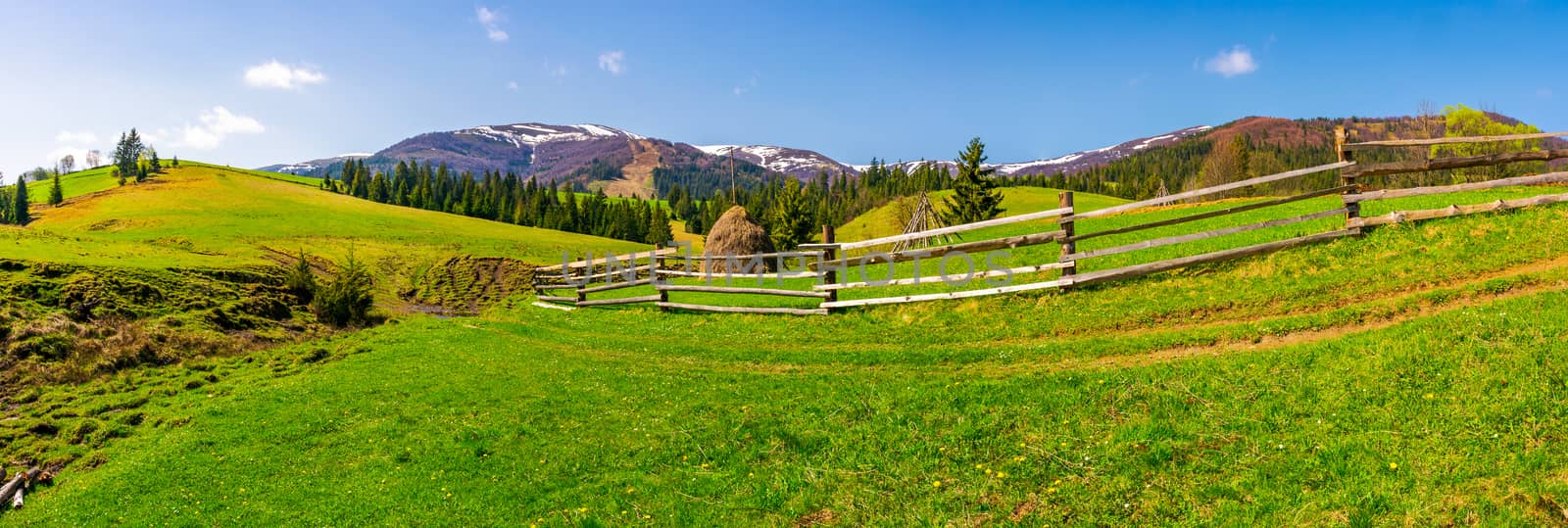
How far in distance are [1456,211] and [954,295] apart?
30.7 feet

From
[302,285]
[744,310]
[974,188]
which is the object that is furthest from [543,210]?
[744,310]

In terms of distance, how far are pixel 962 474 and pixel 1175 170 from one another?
215 metres

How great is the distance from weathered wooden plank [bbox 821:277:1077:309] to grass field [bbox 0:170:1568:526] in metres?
0.27

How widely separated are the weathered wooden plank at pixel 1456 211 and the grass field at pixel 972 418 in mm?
339

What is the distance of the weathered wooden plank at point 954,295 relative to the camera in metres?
13.9

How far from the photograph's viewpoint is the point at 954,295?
14.6 m

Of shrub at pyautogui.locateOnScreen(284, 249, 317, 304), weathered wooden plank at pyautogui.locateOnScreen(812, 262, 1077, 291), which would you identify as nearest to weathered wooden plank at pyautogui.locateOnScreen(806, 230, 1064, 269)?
weathered wooden plank at pyautogui.locateOnScreen(812, 262, 1077, 291)

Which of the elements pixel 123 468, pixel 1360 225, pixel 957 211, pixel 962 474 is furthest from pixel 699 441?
pixel 957 211

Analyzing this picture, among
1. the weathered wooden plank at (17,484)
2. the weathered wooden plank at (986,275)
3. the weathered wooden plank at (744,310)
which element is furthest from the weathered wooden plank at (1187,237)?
the weathered wooden plank at (17,484)

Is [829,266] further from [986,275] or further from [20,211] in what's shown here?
[20,211]

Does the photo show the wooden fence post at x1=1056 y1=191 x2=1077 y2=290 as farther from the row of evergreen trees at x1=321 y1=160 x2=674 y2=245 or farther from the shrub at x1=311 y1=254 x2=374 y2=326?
the row of evergreen trees at x1=321 y1=160 x2=674 y2=245

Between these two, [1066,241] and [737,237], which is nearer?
[1066,241]

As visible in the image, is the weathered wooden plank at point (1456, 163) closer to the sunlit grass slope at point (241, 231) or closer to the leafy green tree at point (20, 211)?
the sunlit grass slope at point (241, 231)

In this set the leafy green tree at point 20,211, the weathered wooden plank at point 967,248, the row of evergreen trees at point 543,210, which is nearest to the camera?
the weathered wooden plank at point 967,248
